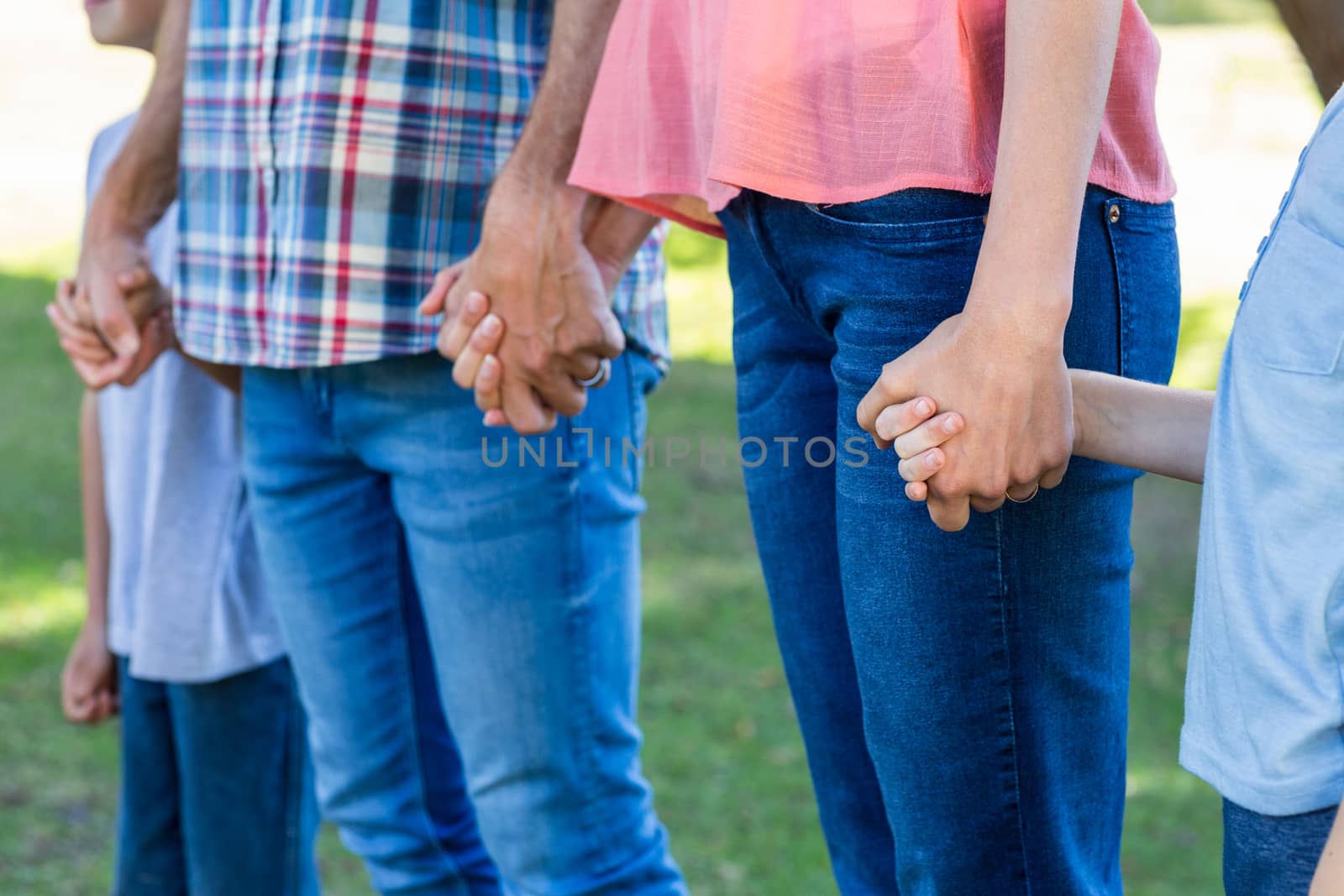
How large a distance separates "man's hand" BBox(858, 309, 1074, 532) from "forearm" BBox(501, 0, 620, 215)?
1.73 ft

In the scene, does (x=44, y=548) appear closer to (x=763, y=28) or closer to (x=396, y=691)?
(x=396, y=691)

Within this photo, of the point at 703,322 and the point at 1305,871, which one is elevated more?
the point at 1305,871

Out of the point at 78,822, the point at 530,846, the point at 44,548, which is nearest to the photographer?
the point at 530,846

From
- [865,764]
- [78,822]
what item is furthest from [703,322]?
[865,764]

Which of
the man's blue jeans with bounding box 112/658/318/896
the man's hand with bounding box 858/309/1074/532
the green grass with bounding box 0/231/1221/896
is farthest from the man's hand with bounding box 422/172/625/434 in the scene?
the green grass with bounding box 0/231/1221/896

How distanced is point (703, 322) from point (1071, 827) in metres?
5.31

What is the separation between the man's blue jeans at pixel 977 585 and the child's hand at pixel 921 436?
3.1 inches

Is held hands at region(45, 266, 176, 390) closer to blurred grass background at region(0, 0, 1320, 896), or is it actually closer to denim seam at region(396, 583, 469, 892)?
denim seam at region(396, 583, 469, 892)

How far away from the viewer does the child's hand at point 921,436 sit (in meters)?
0.94

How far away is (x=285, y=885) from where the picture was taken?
1844 mm

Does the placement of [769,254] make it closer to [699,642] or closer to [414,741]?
[414,741]

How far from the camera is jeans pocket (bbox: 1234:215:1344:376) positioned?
0.80 m

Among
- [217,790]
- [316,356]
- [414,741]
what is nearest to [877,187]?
[316,356]

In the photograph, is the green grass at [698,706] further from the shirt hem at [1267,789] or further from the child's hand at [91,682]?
the shirt hem at [1267,789]
